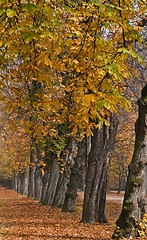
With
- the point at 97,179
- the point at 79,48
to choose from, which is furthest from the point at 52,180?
the point at 79,48

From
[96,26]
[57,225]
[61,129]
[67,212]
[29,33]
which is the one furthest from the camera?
[61,129]

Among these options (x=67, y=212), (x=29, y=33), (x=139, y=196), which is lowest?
(x=67, y=212)

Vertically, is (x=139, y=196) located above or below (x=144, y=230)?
above

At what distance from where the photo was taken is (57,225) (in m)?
9.03

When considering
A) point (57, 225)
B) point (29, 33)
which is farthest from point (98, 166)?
point (29, 33)

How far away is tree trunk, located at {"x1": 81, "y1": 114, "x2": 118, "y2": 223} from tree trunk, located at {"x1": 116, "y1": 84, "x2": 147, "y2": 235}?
2.22m

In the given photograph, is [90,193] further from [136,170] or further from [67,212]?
[67,212]

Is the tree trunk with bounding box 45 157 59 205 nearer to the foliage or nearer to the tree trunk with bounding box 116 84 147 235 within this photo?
the tree trunk with bounding box 116 84 147 235

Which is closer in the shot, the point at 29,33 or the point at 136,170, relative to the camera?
the point at 29,33

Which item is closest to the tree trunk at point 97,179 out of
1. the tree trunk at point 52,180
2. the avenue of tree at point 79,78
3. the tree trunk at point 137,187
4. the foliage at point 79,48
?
the avenue of tree at point 79,78

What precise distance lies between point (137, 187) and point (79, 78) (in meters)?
3.50

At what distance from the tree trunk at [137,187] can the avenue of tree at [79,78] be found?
0.02 m

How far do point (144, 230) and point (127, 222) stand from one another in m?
0.52

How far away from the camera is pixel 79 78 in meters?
4.77
